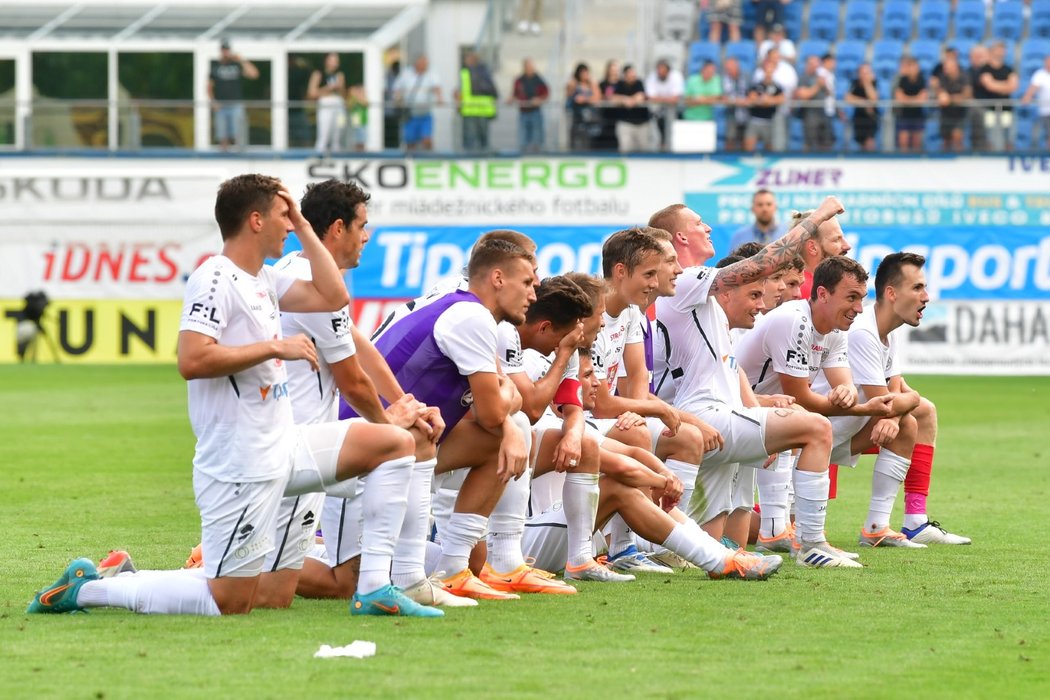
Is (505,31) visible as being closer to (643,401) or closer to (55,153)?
(55,153)

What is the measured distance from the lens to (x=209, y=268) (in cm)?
669

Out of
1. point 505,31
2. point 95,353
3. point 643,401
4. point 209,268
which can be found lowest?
point 95,353

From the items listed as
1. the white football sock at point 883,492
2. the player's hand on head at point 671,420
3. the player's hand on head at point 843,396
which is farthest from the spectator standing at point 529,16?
the player's hand on head at point 671,420

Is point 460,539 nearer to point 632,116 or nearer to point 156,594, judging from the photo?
point 156,594

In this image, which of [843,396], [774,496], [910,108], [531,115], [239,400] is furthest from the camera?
[531,115]

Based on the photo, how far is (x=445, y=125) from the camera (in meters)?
29.1

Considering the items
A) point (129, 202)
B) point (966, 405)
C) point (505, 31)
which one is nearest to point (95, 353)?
Answer: point (129, 202)

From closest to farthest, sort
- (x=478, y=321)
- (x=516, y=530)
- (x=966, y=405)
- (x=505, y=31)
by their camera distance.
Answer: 1. (x=478, y=321)
2. (x=516, y=530)
3. (x=966, y=405)
4. (x=505, y=31)

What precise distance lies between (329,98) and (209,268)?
2322 cm

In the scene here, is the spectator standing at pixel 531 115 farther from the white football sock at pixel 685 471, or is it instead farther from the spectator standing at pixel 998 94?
the white football sock at pixel 685 471

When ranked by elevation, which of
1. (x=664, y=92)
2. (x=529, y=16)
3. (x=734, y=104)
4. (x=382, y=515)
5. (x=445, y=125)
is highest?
(x=529, y=16)

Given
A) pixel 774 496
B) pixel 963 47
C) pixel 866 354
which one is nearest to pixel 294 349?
pixel 774 496

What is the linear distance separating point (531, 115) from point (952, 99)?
6.91 meters

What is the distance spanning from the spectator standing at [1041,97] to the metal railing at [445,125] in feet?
0.08
